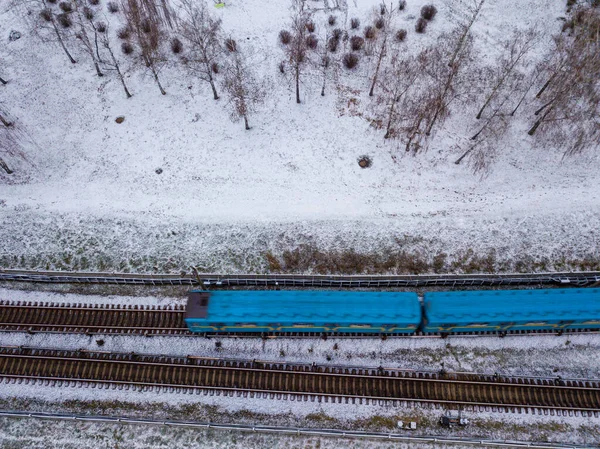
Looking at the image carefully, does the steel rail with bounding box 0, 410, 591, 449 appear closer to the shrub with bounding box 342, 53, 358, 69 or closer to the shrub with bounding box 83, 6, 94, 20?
the shrub with bounding box 342, 53, 358, 69

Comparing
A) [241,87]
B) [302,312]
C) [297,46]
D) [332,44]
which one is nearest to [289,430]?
[302,312]

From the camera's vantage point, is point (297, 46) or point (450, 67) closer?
point (297, 46)

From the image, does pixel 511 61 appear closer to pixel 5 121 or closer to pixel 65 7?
pixel 65 7

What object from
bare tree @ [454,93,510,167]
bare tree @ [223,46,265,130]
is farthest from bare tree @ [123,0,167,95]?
bare tree @ [454,93,510,167]

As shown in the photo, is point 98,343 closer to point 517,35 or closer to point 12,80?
point 12,80

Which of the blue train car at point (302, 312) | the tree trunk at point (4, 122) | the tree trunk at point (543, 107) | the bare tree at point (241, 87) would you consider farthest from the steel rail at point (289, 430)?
the tree trunk at point (543, 107)

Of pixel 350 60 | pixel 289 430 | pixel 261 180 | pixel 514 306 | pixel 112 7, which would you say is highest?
pixel 112 7
